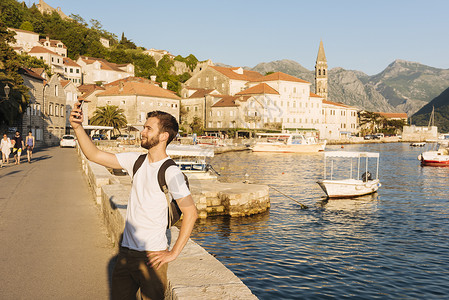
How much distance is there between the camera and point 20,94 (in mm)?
41062

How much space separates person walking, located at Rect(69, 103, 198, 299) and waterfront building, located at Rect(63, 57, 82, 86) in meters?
113

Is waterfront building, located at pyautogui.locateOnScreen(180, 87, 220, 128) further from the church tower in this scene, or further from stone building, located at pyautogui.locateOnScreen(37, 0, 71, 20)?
stone building, located at pyautogui.locateOnScreen(37, 0, 71, 20)

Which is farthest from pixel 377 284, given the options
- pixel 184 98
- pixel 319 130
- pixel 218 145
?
pixel 319 130

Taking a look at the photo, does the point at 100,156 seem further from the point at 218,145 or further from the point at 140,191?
the point at 218,145

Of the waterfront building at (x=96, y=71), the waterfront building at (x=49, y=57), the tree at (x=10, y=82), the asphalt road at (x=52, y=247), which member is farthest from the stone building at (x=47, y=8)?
the asphalt road at (x=52, y=247)

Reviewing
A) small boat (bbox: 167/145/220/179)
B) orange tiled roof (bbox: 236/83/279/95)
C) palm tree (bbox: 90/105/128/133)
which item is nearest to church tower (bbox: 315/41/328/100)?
orange tiled roof (bbox: 236/83/279/95)

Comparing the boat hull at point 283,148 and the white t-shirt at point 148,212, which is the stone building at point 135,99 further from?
the white t-shirt at point 148,212

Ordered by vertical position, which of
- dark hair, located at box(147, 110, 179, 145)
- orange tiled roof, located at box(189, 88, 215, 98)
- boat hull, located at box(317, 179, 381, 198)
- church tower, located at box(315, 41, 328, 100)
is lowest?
boat hull, located at box(317, 179, 381, 198)

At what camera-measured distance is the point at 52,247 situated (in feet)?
25.4

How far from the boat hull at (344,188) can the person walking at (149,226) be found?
22.7 metres

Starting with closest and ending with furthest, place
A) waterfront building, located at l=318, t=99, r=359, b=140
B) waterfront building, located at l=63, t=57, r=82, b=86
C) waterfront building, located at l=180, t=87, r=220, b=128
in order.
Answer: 1. waterfront building, located at l=180, t=87, r=220, b=128
2. waterfront building, located at l=63, t=57, r=82, b=86
3. waterfront building, located at l=318, t=99, r=359, b=140

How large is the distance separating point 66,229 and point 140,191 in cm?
651

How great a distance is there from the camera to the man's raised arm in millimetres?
3649

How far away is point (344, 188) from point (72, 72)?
99252 millimetres
